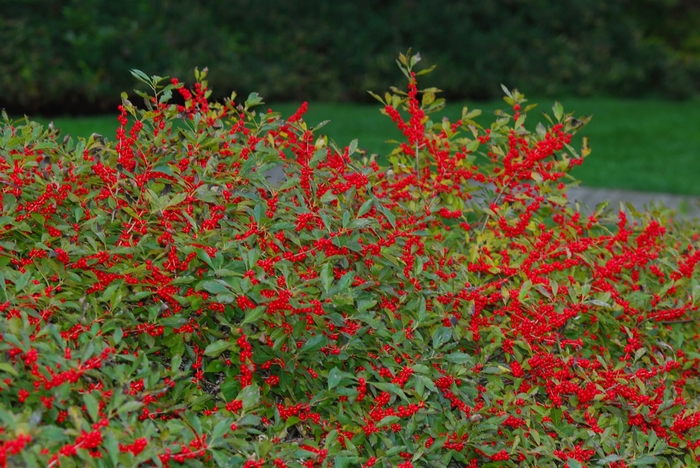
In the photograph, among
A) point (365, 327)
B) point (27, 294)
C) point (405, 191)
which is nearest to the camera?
point (27, 294)

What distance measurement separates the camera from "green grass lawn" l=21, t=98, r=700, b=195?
870 cm

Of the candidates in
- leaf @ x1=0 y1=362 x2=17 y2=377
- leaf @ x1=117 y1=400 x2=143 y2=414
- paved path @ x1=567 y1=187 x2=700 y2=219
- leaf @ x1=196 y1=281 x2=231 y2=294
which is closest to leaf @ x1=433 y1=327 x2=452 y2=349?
leaf @ x1=196 y1=281 x2=231 y2=294

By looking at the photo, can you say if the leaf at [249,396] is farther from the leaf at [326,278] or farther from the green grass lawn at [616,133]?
the green grass lawn at [616,133]

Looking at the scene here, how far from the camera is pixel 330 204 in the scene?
108 inches

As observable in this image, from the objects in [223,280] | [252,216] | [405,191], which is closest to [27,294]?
[223,280]

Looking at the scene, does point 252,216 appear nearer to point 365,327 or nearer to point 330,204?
point 330,204

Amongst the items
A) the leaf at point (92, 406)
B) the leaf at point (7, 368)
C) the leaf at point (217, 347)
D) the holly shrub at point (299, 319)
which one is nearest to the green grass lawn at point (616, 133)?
the holly shrub at point (299, 319)

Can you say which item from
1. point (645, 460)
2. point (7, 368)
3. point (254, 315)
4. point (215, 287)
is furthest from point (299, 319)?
point (645, 460)

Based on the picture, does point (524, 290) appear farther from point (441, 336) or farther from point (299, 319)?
point (299, 319)

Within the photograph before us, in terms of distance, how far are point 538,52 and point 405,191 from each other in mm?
10612

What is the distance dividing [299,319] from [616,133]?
9743mm

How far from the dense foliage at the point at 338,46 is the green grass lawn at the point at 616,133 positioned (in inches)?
14.3

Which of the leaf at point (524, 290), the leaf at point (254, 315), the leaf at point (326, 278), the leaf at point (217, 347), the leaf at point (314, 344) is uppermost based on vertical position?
the leaf at point (326, 278)

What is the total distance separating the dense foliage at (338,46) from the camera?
9.00 m
